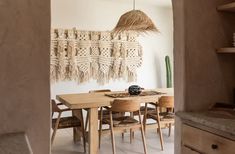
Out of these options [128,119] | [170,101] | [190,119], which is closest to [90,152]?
[128,119]

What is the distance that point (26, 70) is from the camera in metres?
1.42

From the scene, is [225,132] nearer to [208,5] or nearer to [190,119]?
[190,119]

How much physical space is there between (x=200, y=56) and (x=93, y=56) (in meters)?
3.22

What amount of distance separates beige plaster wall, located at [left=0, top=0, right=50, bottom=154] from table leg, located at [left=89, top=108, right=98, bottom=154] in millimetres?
1738

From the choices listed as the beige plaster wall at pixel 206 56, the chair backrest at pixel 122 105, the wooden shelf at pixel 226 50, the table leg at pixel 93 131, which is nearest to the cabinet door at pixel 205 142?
the beige plaster wall at pixel 206 56

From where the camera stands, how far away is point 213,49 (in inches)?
78.1

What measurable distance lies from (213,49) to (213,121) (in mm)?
627

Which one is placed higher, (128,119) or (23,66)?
(23,66)

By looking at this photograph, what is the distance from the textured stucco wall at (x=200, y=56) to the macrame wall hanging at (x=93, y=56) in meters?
3.08

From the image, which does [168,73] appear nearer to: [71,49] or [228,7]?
[71,49]

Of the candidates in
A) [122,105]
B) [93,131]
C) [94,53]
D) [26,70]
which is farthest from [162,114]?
[26,70]

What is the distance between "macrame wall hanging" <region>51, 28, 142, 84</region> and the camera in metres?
4.70

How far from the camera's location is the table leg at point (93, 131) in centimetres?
321

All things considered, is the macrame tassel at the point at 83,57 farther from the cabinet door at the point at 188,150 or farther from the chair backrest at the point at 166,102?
the cabinet door at the point at 188,150
